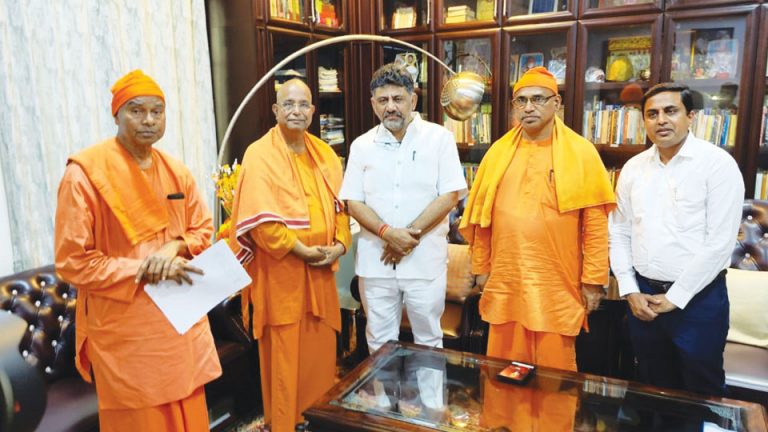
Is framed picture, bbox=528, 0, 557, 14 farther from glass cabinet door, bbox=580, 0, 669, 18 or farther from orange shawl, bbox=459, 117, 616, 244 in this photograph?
orange shawl, bbox=459, 117, 616, 244

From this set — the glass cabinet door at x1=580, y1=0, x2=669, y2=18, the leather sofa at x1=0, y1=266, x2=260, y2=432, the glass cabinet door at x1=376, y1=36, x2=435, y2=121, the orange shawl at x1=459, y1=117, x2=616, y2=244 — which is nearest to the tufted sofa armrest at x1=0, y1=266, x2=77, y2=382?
the leather sofa at x1=0, y1=266, x2=260, y2=432

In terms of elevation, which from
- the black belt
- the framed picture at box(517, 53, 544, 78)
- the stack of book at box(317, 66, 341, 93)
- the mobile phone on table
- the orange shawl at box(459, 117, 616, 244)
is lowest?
the mobile phone on table

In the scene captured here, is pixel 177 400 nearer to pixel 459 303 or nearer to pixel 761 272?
pixel 459 303

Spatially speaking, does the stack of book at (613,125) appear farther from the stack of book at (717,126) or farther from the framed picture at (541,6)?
the framed picture at (541,6)

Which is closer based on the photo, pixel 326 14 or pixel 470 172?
pixel 326 14

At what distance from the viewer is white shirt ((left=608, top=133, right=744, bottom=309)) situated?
193 cm

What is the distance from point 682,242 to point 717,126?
5.39 feet

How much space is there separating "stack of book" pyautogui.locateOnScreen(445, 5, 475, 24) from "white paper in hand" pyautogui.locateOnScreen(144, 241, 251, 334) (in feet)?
8.47

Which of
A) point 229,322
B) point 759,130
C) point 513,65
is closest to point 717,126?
point 759,130

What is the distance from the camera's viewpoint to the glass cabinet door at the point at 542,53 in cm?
349

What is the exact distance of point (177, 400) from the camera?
183cm

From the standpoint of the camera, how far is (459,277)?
2.93 m

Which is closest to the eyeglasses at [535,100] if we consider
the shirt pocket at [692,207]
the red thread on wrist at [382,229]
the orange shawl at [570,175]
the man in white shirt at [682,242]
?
the orange shawl at [570,175]

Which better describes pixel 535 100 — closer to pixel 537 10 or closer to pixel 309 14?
pixel 537 10
